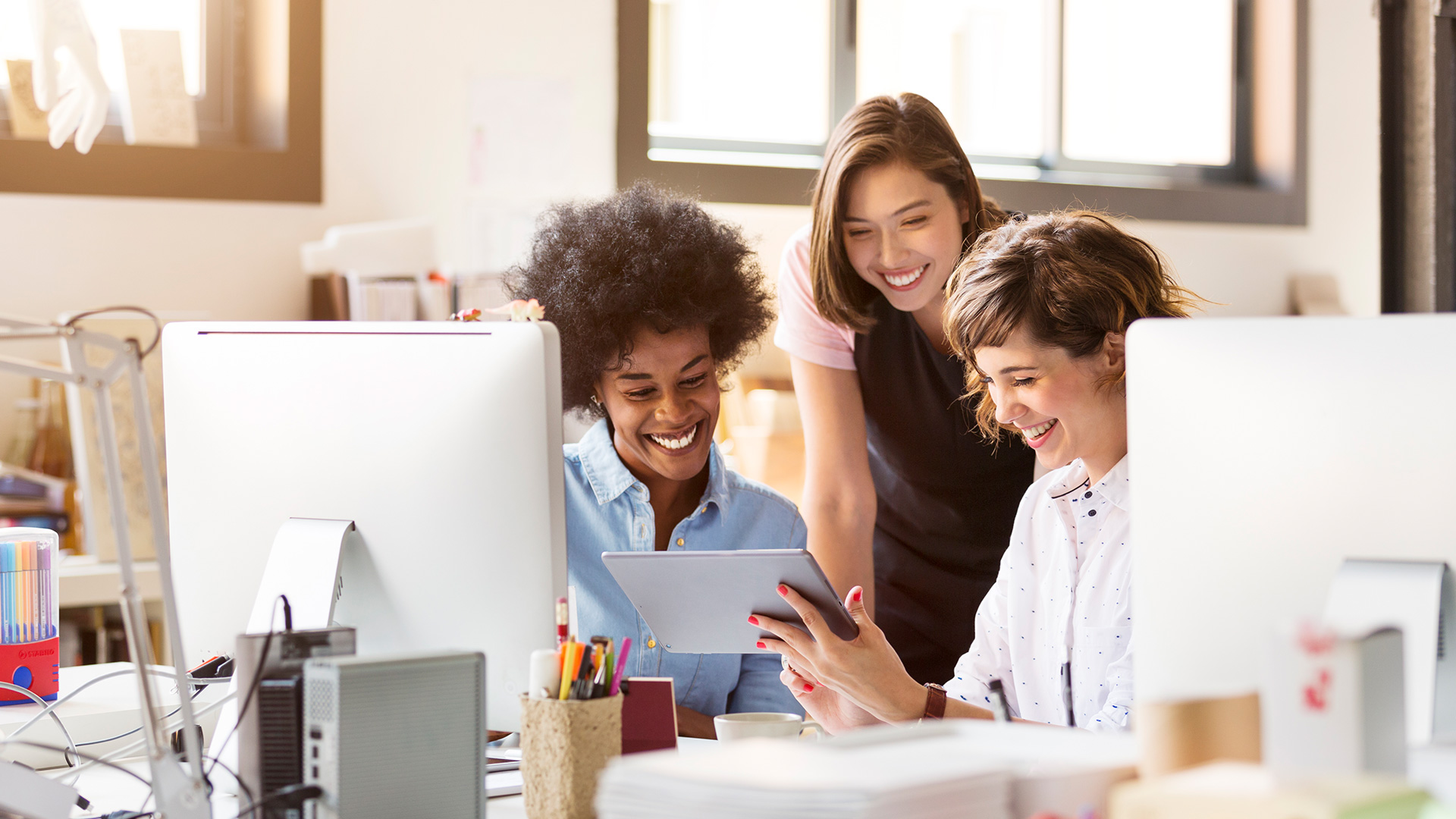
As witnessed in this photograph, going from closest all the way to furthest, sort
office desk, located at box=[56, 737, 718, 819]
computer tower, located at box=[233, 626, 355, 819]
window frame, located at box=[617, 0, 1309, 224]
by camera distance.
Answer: computer tower, located at box=[233, 626, 355, 819] → office desk, located at box=[56, 737, 718, 819] → window frame, located at box=[617, 0, 1309, 224]

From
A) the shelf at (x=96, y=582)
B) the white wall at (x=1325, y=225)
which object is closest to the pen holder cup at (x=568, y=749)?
the shelf at (x=96, y=582)

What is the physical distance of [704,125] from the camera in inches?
123

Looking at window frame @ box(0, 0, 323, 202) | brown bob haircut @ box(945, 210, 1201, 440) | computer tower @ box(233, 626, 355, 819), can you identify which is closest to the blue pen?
computer tower @ box(233, 626, 355, 819)

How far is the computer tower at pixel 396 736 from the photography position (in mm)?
801

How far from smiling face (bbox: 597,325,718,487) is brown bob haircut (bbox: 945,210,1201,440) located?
0.34 meters

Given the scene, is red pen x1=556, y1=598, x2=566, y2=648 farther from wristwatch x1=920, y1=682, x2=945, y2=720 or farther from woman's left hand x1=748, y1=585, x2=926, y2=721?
wristwatch x1=920, y1=682, x2=945, y2=720

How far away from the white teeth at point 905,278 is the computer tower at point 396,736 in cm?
109

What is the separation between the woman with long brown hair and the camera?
5.78 feet

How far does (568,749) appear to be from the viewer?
85cm

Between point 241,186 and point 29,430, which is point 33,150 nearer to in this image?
point 241,186

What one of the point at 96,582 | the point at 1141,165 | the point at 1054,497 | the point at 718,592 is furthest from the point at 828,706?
the point at 1141,165

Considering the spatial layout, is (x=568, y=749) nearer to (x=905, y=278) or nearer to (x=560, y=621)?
(x=560, y=621)

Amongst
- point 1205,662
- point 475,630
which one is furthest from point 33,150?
point 1205,662

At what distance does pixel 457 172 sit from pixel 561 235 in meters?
1.11
